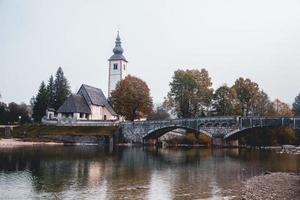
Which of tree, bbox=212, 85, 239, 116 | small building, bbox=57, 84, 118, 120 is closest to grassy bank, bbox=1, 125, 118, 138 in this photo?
small building, bbox=57, 84, 118, 120

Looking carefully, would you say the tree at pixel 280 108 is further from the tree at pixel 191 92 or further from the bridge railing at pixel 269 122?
the bridge railing at pixel 269 122

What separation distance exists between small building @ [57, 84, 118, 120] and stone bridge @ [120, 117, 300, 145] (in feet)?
40.5

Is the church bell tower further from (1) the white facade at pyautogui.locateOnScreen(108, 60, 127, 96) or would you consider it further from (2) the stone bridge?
(2) the stone bridge

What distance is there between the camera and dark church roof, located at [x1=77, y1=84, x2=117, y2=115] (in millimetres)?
102000

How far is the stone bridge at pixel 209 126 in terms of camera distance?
235ft

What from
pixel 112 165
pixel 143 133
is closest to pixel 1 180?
pixel 112 165

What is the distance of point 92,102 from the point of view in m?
101

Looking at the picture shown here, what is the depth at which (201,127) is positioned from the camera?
79.1 m

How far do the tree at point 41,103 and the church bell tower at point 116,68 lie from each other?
19.0 meters

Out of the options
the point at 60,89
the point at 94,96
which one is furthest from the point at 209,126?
the point at 60,89

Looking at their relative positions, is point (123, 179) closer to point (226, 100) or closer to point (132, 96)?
point (226, 100)

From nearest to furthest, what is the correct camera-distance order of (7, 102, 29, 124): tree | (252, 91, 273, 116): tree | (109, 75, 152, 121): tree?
(252, 91, 273, 116): tree
(109, 75, 152, 121): tree
(7, 102, 29, 124): tree

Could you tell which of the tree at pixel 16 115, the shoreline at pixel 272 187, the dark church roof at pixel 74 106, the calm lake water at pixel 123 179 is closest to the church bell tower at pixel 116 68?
the dark church roof at pixel 74 106

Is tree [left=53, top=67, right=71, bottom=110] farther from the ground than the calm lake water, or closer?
farther from the ground
